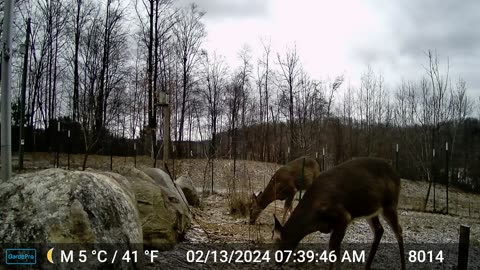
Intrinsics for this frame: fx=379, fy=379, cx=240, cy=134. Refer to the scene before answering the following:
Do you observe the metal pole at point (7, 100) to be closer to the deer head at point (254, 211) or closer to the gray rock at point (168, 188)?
the gray rock at point (168, 188)

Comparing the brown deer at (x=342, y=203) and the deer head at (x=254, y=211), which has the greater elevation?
the brown deer at (x=342, y=203)

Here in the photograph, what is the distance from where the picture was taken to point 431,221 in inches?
483

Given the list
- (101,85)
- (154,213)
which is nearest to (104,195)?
(154,213)

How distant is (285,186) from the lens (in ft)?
32.1

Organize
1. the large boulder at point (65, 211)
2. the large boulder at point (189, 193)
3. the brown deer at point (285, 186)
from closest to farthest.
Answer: the large boulder at point (65, 211)
the brown deer at point (285, 186)
the large boulder at point (189, 193)

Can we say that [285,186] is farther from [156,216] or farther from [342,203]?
[342,203]

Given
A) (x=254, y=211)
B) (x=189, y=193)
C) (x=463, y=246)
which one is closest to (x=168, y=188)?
(x=254, y=211)

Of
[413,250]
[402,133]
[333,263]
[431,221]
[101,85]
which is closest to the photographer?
[333,263]

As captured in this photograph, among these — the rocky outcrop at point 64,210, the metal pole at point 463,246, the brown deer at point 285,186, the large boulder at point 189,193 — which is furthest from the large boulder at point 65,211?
the large boulder at point 189,193

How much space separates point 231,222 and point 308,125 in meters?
25.7

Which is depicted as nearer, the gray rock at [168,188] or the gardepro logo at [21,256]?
the gardepro logo at [21,256]

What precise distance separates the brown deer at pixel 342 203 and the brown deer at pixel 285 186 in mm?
3305

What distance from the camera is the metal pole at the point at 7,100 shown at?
5.12 meters

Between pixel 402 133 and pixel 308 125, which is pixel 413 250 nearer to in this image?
pixel 308 125
